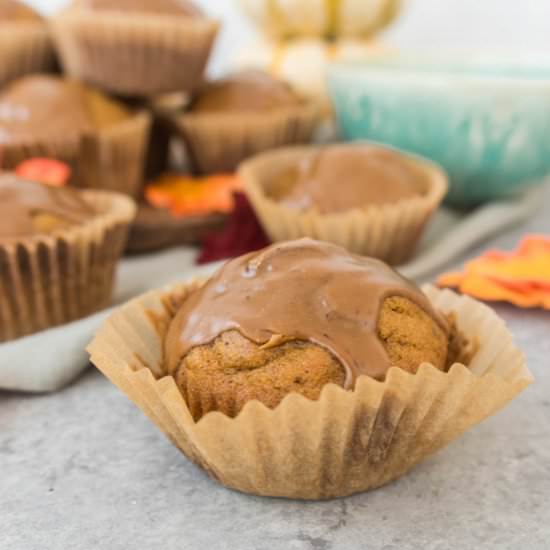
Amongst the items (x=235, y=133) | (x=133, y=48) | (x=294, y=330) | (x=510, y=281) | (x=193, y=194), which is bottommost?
(x=193, y=194)

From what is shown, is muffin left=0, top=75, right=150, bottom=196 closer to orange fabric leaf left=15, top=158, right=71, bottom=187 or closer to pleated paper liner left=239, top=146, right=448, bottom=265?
orange fabric leaf left=15, top=158, right=71, bottom=187

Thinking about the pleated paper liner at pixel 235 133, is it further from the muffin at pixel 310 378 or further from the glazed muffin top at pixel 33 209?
the muffin at pixel 310 378

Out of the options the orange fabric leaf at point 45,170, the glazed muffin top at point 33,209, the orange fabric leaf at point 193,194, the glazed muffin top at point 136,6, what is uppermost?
the glazed muffin top at point 136,6

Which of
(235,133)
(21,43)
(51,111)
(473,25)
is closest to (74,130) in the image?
(51,111)

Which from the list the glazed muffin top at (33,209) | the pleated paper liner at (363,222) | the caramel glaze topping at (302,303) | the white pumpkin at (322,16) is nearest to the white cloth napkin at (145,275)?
the pleated paper liner at (363,222)

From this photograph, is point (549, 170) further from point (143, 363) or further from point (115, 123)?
point (143, 363)

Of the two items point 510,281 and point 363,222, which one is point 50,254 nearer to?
point 363,222
